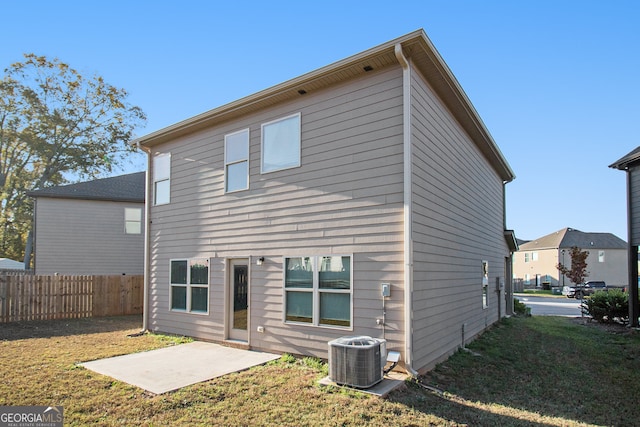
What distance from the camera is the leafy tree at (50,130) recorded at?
26844 mm

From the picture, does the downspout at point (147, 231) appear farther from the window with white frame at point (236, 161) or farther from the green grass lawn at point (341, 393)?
the window with white frame at point (236, 161)

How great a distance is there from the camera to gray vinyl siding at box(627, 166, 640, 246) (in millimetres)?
11523

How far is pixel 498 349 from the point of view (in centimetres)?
895

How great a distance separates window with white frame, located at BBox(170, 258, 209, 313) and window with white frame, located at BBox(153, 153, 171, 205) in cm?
178

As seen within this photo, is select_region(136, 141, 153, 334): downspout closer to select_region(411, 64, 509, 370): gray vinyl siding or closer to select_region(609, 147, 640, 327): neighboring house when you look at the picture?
select_region(411, 64, 509, 370): gray vinyl siding

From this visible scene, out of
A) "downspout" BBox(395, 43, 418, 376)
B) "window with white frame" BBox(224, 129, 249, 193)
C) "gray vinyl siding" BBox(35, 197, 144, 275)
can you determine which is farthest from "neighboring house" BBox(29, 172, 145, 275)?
"downspout" BBox(395, 43, 418, 376)

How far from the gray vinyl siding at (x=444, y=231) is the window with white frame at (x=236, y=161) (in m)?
3.81

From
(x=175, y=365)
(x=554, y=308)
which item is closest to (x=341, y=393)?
(x=175, y=365)

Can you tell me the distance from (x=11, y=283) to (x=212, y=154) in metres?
7.75

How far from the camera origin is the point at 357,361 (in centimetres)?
551

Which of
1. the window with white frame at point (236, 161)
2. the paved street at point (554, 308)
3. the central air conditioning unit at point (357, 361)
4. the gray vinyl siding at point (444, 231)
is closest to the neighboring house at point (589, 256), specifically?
the paved street at point (554, 308)

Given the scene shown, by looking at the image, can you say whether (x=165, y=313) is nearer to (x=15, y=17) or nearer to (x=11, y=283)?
(x=11, y=283)

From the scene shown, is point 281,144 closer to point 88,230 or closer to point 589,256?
point 88,230

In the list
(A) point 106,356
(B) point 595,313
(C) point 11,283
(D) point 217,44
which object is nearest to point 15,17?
(D) point 217,44
